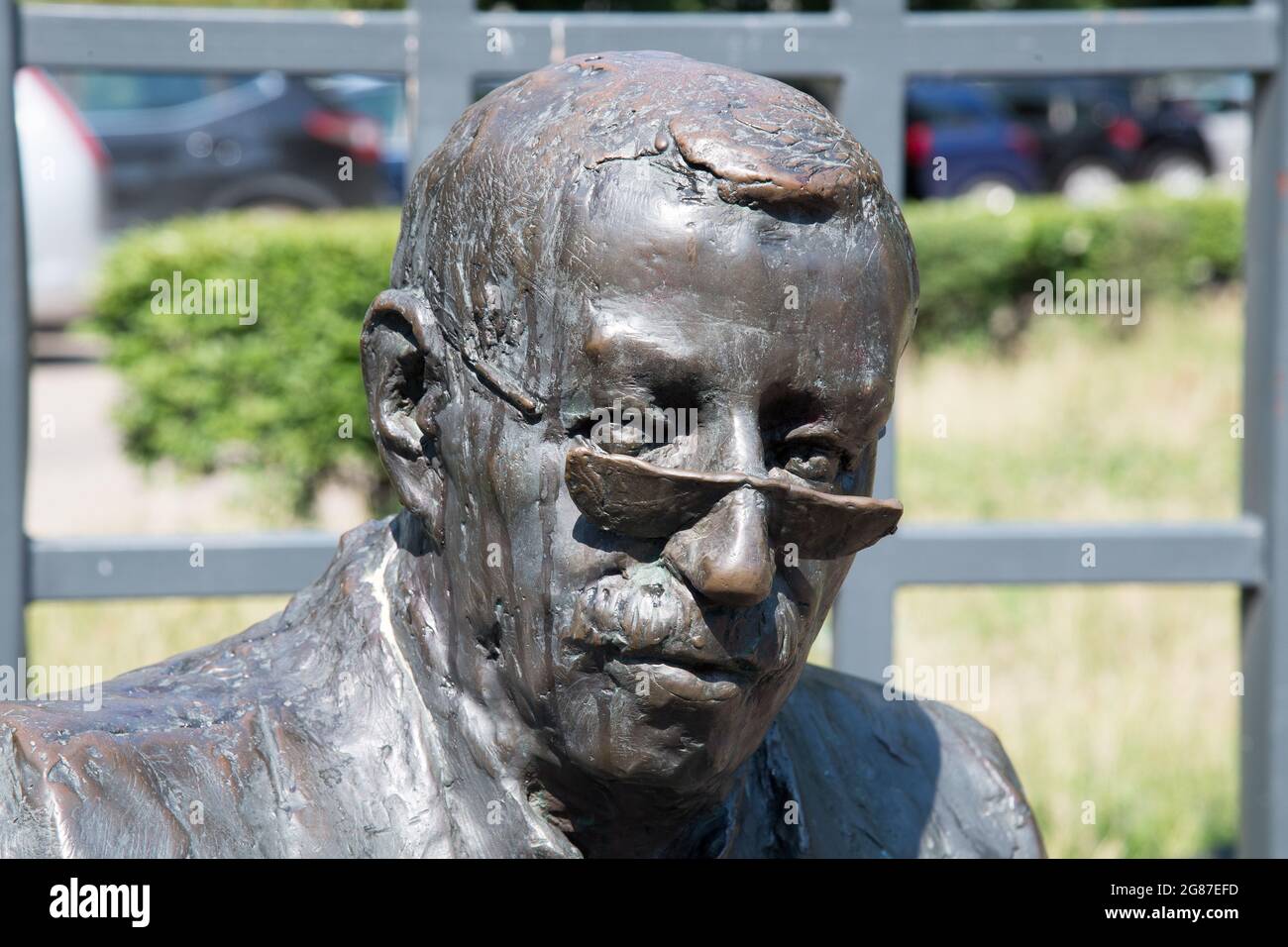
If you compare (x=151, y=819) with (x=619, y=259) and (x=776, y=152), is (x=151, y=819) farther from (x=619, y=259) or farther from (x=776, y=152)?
(x=776, y=152)

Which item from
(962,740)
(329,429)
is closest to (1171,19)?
(962,740)

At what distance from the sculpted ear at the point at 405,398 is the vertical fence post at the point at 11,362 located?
1.58 meters

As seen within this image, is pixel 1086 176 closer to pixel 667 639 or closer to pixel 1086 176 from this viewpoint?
pixel 1086 176

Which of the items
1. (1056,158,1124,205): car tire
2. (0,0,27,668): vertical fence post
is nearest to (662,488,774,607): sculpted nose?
(0,0,27,668): vertical fence post

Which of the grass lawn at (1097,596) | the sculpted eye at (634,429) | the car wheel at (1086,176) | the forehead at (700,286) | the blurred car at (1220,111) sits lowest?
the grass lawn at (1097,596)

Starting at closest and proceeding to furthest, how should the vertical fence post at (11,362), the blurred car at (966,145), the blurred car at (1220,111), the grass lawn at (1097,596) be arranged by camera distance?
the vertical fence post at (11,362) → the grass lawn at (1097,596) → the blurred car at (966,145) → the blurred car at (1220,111)

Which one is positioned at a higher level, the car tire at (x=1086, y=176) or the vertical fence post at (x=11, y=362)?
the car tire at (x=1086, y=176)

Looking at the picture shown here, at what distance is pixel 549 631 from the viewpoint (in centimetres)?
197

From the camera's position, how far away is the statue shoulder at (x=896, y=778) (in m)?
2.46

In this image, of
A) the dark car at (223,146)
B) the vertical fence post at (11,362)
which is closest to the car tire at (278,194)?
the dark car at (223,146)

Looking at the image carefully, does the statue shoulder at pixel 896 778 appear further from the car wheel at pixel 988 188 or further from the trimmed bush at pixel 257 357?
the car wheel at pixel 988 188

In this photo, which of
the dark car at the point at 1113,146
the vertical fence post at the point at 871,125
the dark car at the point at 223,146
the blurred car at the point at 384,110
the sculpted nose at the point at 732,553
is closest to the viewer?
the sculpted nose at the point at 732,553

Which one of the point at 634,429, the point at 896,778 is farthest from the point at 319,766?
the point at 896,778
